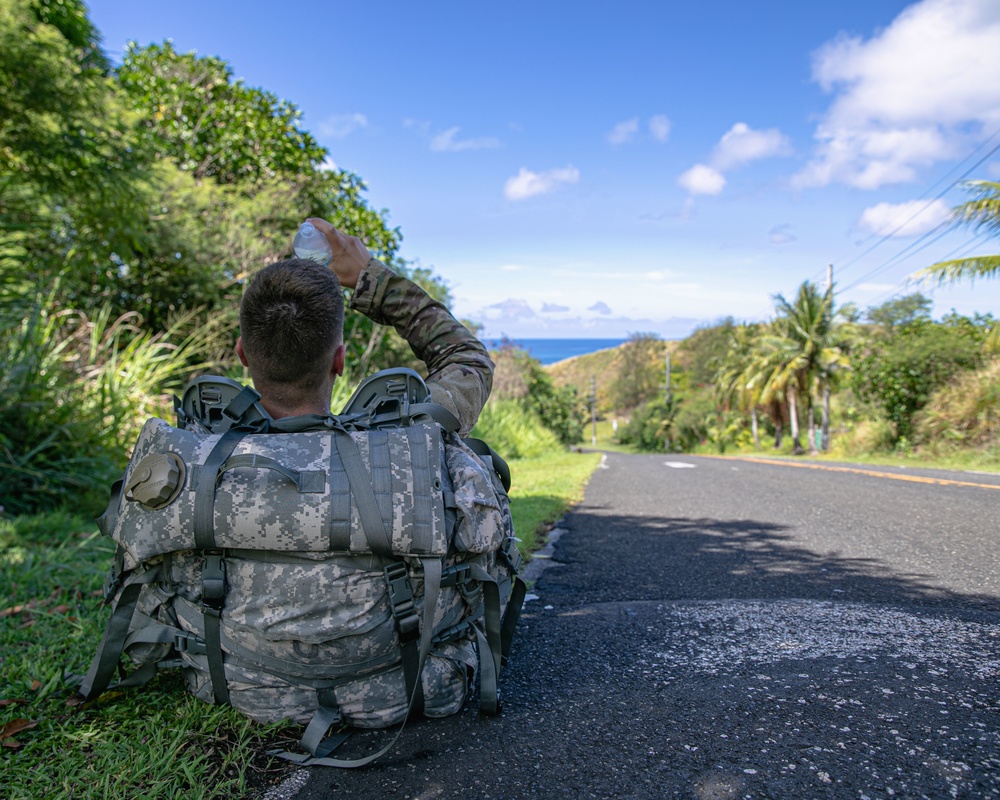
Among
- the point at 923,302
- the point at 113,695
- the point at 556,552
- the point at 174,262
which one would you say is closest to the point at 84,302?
the point at 174,262

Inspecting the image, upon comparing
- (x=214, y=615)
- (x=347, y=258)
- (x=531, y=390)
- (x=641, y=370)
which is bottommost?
(x=214, y=615)

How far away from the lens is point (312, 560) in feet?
6.46

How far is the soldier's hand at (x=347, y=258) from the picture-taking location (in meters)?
2.53

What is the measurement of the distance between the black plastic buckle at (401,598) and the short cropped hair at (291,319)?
654 millimetres

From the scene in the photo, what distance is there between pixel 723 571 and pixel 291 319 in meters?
3.22

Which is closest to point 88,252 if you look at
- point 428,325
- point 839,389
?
point 428,325

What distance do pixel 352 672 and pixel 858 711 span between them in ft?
4.81

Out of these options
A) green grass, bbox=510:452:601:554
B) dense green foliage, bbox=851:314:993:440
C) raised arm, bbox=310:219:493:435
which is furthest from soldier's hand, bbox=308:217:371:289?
dense green foliage, bbox=851:314:993:440

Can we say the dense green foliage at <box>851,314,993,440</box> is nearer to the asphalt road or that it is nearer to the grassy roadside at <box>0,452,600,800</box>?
the asphalt road

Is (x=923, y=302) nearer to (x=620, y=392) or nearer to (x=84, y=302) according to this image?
(x=620, y=392)

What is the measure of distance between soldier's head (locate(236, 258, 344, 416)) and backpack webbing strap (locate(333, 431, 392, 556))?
0.37 metres

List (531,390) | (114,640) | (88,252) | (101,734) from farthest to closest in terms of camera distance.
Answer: (531,390) → (88,252) → (114,640) → (101,734)

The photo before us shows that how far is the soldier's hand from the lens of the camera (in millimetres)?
2535

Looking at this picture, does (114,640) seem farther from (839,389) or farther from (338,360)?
(839,389)
